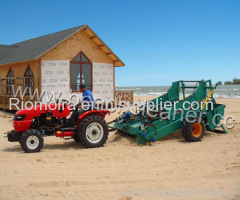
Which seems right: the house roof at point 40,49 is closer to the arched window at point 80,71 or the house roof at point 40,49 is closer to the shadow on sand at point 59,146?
the arched window at point 80,71

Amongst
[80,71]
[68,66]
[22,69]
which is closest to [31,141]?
[68,66]

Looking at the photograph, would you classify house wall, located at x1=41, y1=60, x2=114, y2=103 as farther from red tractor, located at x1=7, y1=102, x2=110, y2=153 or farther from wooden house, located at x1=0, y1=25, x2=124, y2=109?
red tractor, located at x1=7, y1=102, x2=110, y2=153

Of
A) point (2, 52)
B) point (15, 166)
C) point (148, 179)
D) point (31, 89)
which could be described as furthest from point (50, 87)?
point (148, 179)

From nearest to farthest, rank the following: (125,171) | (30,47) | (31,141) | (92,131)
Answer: (125,171) < (31,141) < (92,131) < (30,47)

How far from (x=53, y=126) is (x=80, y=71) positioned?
30.9ft

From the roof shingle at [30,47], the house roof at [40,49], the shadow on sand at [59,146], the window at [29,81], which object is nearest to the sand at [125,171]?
the shadow on sand at [59,146]

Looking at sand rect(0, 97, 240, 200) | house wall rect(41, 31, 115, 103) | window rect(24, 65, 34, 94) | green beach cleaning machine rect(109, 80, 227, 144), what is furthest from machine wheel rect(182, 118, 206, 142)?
window rect(24, 65, 34, 94)

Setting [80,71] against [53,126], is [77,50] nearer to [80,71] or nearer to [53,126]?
[80,71]

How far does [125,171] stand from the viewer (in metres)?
5.13

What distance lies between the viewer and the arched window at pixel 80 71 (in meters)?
15.9

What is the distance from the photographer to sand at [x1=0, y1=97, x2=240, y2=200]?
4141mm

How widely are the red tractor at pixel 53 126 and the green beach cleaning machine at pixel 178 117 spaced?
100 cm

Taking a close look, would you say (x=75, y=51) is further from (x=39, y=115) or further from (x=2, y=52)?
(x=39, y=115)

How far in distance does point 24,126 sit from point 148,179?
3.68m
